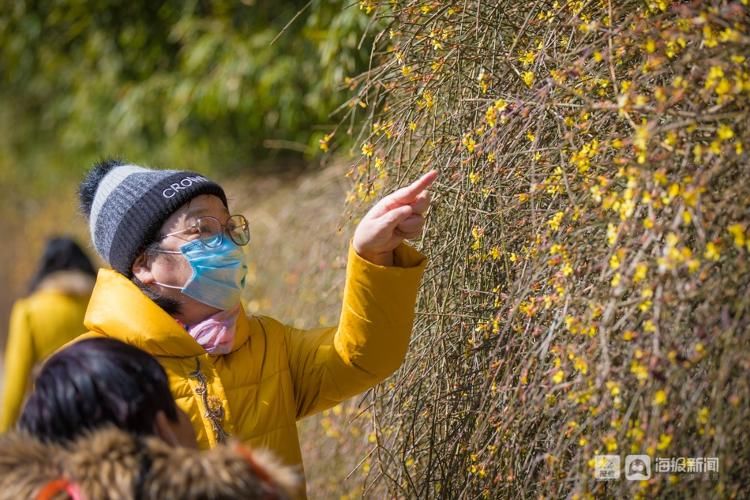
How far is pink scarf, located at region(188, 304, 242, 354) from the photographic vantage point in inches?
86.0

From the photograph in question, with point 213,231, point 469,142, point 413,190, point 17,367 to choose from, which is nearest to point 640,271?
point 413,190

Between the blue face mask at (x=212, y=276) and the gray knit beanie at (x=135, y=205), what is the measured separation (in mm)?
105

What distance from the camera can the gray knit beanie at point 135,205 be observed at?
228cm

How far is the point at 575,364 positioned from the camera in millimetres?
1868

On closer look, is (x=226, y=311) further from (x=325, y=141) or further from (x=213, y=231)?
(x=325, y=141)

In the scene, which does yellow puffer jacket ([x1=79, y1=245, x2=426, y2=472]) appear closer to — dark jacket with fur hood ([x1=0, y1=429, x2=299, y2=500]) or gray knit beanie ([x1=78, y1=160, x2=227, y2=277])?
gray knit beanie ([x1=78, y1=160, x2=227, y2=277])

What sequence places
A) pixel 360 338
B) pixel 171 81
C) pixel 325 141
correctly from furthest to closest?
pixel 171 81 < pixel 325 141 < pixel 360 338

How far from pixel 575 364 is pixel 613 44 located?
2.29ft

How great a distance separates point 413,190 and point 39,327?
2509 millimetres

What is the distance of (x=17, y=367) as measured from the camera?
3857 mm

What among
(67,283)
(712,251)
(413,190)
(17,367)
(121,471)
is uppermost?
(413,190)

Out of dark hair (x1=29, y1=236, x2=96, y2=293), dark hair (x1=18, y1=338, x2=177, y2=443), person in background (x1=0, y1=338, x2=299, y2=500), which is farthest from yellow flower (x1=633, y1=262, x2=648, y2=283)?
dark hair (x1=29, y1=236, x2=96, y2=293)

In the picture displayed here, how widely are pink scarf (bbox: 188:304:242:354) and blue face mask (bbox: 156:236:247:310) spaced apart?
1.1 inches

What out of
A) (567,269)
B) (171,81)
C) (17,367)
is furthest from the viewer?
(171,81)
